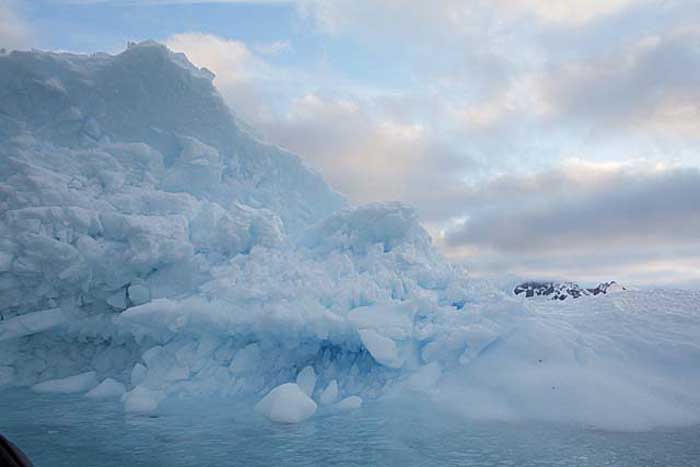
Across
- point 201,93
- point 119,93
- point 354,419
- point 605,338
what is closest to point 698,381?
point 605,338

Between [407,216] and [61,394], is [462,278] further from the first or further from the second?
[61,394]

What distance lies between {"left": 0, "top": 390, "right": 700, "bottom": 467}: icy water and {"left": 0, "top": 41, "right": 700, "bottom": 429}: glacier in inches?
20.9

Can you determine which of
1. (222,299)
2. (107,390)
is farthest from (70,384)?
(222,299)

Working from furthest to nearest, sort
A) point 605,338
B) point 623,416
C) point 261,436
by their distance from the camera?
point 605,338, point 623,416, point 261,436

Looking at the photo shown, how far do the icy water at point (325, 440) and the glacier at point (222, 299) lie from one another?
0.53 meters

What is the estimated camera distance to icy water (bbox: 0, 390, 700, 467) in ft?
16.8

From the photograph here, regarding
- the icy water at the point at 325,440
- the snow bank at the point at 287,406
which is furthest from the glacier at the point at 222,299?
the icy water at the point at 325,440

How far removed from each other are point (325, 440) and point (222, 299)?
3580 mm

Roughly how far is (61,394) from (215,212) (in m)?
4.15

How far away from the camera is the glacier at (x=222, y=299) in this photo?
7.78m

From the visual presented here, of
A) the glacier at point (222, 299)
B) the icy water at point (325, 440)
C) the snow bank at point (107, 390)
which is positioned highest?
the glacier at point (222, 299)

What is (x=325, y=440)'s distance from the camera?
5.90 meters

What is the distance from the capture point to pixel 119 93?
11750 mm

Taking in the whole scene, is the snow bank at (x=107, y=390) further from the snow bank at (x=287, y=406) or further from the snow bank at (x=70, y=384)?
the snow bank at (x=287, y=406)
